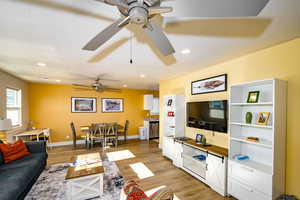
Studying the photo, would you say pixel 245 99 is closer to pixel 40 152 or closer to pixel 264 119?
pixel 264 119

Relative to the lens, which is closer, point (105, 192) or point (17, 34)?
point (17, 34)

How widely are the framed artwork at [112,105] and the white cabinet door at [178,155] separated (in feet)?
12.5

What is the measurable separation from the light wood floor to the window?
1.49 m

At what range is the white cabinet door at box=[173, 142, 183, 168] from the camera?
3398 mm

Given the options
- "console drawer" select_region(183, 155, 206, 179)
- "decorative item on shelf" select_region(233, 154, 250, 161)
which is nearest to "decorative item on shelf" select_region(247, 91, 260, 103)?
"decorative item on shelf" select_region(233, 154, 250, 161)

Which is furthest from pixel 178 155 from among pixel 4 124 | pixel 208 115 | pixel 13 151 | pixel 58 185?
pixel 4 124

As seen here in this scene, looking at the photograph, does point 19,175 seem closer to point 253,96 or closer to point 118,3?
point 118,3

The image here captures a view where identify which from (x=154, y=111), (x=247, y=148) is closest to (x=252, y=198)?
(x=247, y=148)

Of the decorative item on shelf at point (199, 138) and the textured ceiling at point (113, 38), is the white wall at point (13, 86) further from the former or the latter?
the decorative item on shelf at point (199, 138)

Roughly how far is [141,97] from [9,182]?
5658 mm

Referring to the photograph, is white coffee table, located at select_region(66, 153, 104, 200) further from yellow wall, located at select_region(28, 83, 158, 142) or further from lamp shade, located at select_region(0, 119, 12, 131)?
yellow wall, located at select_region(28, 83, 158, 142)

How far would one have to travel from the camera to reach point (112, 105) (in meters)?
6.49

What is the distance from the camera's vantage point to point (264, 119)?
2098 mm

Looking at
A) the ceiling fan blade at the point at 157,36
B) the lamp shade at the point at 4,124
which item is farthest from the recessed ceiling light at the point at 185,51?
the lamp shade at the point at 4,124
